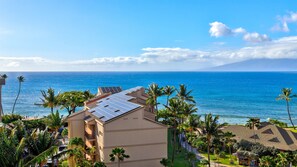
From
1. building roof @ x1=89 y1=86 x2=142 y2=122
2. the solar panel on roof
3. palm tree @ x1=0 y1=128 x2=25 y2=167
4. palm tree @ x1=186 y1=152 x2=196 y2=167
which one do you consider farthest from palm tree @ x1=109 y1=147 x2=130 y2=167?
Result: palm tree @ x1=0 y1=128 x2=25 y2=167

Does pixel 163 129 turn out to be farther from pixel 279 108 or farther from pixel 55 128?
pixel 279 108

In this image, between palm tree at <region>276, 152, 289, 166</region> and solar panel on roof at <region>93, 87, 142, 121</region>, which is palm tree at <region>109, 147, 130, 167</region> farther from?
palm tree at <region>276, 152, 289, 166</region>

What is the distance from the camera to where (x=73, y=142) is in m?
41.1

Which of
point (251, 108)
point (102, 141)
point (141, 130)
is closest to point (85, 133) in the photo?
point (102, 141)

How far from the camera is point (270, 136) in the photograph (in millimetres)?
60656

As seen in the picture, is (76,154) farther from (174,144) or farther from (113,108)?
(174,144)

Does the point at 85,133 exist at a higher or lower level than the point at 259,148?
higher

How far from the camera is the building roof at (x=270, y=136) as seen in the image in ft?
188

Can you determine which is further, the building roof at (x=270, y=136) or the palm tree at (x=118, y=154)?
the building roof at (x=270, y=136)

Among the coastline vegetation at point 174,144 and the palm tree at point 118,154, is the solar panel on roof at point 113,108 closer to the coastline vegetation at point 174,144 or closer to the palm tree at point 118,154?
the coastline vegetation at point 174,144

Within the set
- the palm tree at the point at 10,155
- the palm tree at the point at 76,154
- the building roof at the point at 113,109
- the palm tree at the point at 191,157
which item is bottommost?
the palm tree at the point at 191,157

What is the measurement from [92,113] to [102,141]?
23.8ft

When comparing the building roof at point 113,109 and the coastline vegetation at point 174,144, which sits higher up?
the building roof at point 113,109

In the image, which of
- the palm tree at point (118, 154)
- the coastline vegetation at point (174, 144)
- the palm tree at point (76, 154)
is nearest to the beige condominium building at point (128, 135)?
the coastline vegetation at point (174, 144)
